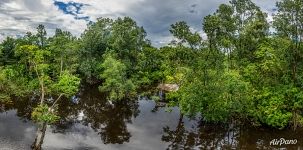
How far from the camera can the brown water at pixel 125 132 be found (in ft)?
133

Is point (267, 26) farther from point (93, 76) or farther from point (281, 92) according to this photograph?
point (93, 76)

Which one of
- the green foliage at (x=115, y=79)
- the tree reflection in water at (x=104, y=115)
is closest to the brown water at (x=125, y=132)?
the tree reflection in water at (x=104, y=115)

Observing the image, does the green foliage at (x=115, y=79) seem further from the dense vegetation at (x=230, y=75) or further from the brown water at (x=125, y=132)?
the brown water at (x=125, y=132)

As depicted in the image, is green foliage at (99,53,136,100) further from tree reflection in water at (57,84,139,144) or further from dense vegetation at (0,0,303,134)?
tree reflection in water at (57,84,139,144)

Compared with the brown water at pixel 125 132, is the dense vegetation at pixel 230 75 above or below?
above

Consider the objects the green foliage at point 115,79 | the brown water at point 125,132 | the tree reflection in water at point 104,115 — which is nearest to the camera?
the brown water at point 125,132

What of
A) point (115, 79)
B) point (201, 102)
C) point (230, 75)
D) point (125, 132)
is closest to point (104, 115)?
point (115, 79)

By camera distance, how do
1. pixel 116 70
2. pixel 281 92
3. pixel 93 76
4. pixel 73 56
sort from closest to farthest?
pixel 281 92 < pixel 116 70 < pixel 73 56 < pixel 93 76

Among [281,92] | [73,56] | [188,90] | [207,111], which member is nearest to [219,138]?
[207,111]

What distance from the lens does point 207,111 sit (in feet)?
147

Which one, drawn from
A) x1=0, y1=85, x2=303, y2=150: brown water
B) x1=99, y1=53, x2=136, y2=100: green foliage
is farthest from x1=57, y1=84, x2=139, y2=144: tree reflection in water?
x1=99, y1=53, x2=136, y2=100: green foliage

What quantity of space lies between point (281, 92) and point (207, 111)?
10.5 m

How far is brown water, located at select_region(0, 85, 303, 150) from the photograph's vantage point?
133 ft

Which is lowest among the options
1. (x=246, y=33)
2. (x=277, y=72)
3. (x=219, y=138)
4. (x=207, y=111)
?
(x=219, y=138)
